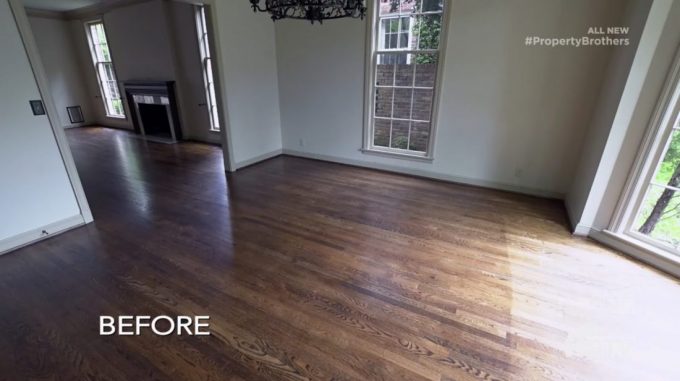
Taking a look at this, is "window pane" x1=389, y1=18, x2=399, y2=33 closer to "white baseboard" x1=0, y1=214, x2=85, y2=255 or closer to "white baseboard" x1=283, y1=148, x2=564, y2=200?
"white baseboard" x1=283, y1=148, x2=564, y2=200

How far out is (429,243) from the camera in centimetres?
269

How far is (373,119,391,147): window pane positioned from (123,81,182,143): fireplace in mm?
4459

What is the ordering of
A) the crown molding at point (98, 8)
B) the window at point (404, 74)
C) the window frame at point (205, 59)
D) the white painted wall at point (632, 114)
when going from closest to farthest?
the white painted wall at point (632, 114), the window at point (404, 74), the window frame at point (205, 59), the crown molding at point (98, 8)

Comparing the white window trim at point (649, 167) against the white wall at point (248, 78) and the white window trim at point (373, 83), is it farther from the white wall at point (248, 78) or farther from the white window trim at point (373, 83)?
the white wall at point (248, 78)

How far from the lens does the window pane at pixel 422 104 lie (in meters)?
4.00

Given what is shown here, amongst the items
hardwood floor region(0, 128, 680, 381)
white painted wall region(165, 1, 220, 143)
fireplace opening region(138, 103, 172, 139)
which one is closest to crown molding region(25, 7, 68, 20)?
fireplace opening region(138, 103, 172, 139)

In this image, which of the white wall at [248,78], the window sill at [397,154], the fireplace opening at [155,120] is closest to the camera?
the white wall at [248,78]

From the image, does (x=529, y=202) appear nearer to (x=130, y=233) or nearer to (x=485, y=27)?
(x=485, y=27)

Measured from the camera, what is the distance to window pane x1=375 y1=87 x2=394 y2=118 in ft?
14.0

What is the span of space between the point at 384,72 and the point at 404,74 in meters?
0.29

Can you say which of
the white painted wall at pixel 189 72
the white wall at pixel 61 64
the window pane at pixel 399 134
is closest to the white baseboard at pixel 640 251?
the window pane at pixel 399 134

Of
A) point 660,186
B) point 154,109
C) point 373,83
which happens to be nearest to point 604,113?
point 660,186

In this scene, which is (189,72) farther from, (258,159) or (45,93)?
(45,93)

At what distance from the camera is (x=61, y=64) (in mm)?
7637
